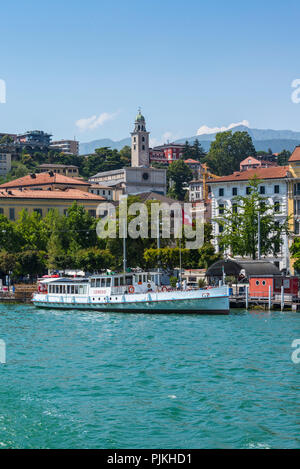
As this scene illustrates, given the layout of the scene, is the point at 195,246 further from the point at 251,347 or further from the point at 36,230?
the point at 251,347

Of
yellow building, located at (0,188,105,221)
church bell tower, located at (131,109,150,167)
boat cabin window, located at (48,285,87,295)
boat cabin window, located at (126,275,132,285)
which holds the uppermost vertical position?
church bell tower, located at (131,109,150,167)

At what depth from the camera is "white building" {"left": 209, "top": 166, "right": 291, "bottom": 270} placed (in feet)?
257

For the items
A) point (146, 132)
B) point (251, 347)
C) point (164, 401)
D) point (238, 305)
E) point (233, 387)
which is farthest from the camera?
point (146, 132)

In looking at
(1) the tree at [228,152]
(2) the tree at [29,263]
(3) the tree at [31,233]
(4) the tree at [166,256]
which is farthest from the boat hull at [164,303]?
(1) the tree at [228,152]

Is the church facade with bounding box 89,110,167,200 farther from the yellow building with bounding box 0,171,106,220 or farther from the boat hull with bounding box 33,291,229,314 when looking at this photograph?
the boat hull with bounding box 33,291,229,314

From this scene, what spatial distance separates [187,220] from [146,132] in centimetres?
8818

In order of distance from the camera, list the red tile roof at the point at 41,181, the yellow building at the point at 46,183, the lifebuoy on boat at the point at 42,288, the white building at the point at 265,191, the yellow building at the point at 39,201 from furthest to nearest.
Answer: the red tile roof at the point at 41,181 → the yellow building at the point at 46,183 → the yellow building at the point at 39,201 → the white building at the point at 265,191 → the lifebuoy on boat at the point at 42,288

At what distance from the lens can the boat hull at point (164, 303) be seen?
172 feet

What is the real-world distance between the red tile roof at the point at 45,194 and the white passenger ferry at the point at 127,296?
117 feet

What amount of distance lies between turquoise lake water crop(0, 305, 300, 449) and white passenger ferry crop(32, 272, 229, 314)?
6.75 meters

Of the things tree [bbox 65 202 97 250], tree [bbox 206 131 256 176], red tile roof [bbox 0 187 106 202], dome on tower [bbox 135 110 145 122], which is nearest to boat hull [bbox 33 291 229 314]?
tree [bbox 65 202 97 250]

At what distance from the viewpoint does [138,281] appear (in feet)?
190

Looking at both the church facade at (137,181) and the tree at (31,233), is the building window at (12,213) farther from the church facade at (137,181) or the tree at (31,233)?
the church facade at (137,181)
